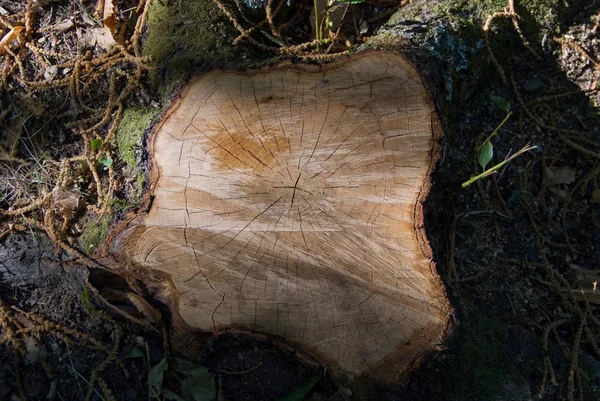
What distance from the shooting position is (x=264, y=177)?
1604 millimetres

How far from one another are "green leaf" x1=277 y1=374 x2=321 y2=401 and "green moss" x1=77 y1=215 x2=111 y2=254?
2.99 feet

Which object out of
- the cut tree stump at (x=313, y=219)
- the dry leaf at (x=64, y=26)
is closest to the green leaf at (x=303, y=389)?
the cut tree stump at (x=313, y=219)

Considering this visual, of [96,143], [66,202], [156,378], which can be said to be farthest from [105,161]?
[156,378]

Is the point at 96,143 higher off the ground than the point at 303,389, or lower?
higher

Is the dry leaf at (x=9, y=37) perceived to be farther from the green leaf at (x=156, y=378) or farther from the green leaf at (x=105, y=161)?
the green leaf at (x=156, y=378)

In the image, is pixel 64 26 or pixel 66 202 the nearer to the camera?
pixel 66 202

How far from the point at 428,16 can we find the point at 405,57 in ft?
1.83

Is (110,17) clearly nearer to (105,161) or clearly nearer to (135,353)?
(105,161)

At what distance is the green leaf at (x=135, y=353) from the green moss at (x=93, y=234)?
41 cm

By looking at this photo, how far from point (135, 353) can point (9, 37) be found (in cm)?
167

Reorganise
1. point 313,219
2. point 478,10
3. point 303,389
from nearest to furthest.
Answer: point 313,219
point 303,389
point 478,10

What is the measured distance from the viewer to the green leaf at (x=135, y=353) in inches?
72.2

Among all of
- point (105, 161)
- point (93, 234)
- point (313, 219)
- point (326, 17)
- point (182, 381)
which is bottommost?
point (182, 381)

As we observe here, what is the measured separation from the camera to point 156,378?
1807 mm
